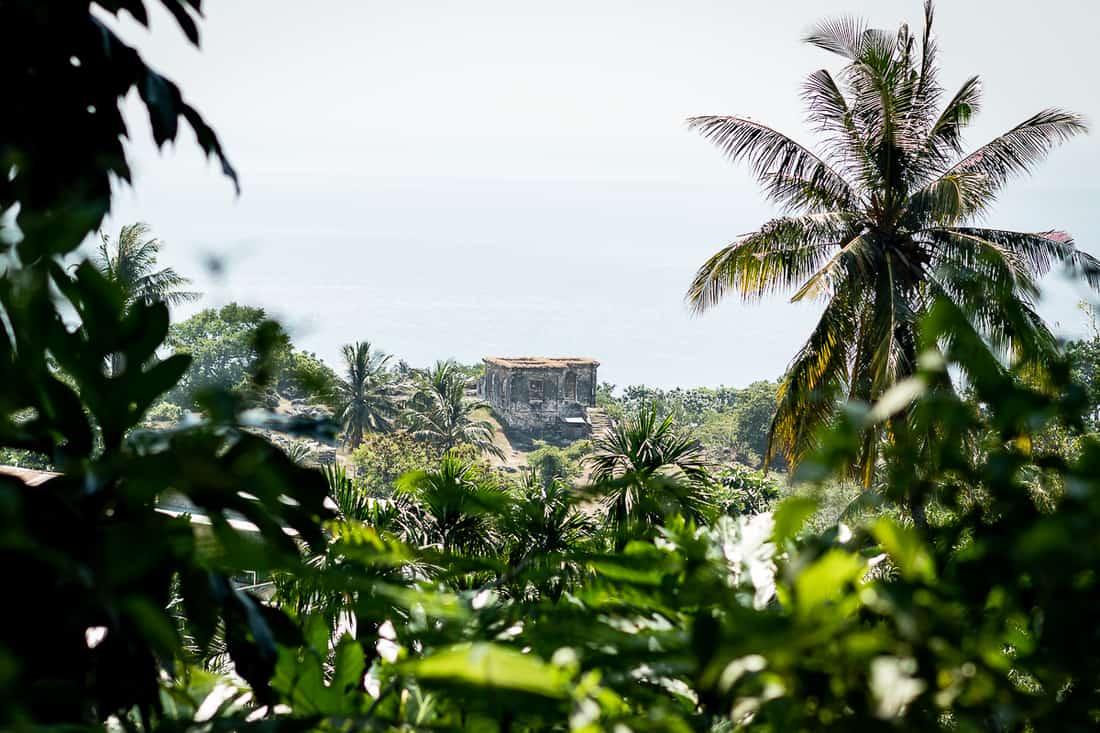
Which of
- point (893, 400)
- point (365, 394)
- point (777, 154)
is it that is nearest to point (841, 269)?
point (777, 154)

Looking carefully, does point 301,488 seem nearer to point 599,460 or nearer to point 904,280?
point 599,460

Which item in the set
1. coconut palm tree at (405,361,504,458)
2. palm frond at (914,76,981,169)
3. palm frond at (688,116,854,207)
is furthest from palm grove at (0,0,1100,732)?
coconut palm tree at (405,361,504,458)

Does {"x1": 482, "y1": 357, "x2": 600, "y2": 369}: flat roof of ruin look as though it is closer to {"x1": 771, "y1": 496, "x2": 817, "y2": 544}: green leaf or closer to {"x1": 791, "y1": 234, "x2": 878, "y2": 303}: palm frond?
{"x1": 791, "y1": 234, "x2": 878, "y2": 303}: palm frond

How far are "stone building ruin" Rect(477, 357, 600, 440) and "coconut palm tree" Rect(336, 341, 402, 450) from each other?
1173 cm

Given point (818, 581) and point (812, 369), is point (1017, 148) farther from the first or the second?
point (818, 581)

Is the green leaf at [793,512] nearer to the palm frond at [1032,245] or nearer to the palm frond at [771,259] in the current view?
the palm frond at [771,259]

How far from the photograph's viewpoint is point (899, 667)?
47 centimetres

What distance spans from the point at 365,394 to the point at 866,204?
24.2 meters

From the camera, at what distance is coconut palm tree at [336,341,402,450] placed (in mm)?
31141

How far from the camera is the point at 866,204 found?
9.95 meters

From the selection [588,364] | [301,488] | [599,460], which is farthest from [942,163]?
[588,364]

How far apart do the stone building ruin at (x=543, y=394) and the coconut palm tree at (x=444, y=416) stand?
955 centimetres

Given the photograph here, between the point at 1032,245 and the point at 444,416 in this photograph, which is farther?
the point at 444,416

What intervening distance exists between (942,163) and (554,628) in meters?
10.4
